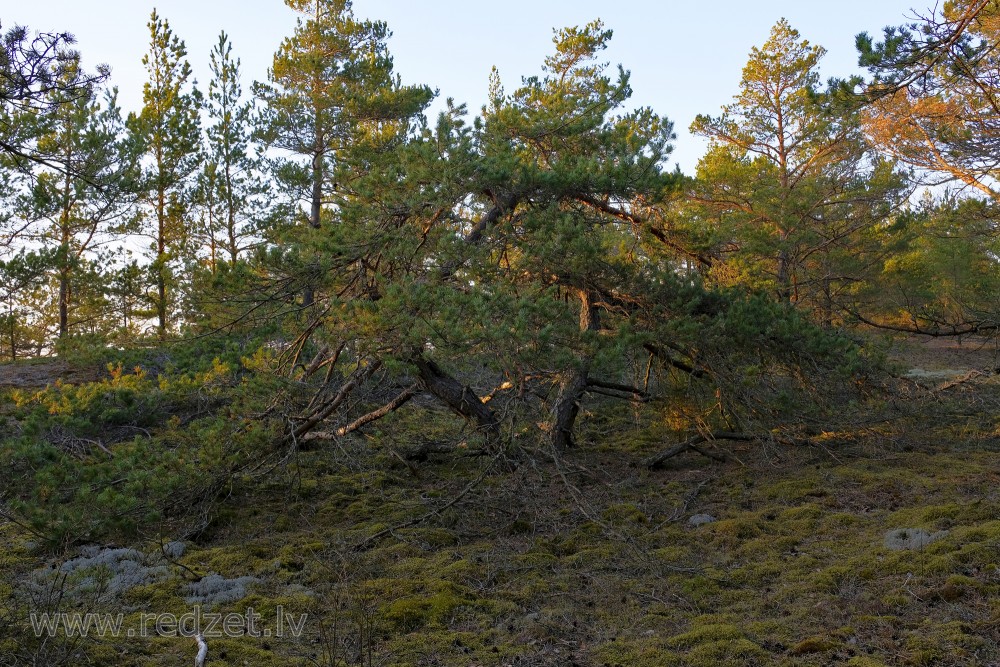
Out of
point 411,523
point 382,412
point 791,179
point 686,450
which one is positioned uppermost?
point 791,179

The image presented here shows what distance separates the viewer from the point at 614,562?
17.3ft

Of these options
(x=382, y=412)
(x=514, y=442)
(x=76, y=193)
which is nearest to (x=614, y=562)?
(x=514, y=442)

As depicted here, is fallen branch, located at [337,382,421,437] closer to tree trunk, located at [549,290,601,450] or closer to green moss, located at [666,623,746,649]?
tree trunk, located at [549,290,601,450]

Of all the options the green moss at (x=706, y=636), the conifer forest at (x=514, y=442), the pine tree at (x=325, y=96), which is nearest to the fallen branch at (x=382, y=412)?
the conifer forest at (x=514, y=442)

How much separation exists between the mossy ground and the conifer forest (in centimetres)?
3

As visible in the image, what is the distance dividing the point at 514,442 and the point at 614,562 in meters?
1.32

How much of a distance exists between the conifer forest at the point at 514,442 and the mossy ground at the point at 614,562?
32mm

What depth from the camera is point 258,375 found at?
6.75 metres

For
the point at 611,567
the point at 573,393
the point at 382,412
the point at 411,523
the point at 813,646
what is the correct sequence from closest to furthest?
the point at 813,646 < the point at 611,567 < the point at 411,523 < the point at 382,412 < the point at 573,393

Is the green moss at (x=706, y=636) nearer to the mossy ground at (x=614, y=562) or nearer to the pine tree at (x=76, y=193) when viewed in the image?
the mossy ground at (x=614, y=562)

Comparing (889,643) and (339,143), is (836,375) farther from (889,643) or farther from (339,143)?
(339,143)

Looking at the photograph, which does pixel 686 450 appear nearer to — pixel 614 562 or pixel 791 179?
pixel 614 562

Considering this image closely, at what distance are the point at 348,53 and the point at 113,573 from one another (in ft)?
49.7

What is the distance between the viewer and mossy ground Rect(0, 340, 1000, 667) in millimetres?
3756
